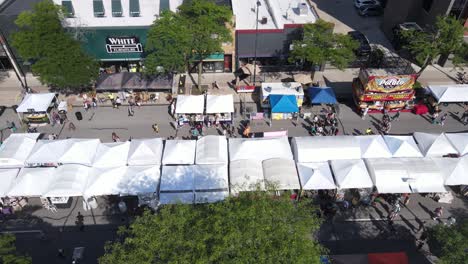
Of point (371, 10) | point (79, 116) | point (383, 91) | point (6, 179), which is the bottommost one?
point (79, 116)

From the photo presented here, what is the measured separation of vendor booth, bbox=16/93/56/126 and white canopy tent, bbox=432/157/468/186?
31.4 metres

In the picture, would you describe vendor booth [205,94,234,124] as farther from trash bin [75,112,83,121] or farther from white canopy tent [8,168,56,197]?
white canopy tent [8,168,56,197]

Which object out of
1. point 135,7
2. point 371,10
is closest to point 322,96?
point 135,7

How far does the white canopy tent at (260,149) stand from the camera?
1019 inches

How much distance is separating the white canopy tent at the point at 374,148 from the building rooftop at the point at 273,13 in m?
14.6

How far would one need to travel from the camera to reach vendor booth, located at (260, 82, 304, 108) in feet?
107

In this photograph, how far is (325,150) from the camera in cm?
2611

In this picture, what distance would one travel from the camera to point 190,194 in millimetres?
23688

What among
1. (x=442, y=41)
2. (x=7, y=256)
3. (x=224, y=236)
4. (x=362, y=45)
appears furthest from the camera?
(x=362, y=45)

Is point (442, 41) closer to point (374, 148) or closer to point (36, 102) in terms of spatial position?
point (374, 148)

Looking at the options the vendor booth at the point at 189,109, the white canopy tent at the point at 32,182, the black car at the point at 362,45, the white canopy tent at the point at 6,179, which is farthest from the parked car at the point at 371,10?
the white canopy tent at the point at 6,179

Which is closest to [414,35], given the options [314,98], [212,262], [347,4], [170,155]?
[314,98]

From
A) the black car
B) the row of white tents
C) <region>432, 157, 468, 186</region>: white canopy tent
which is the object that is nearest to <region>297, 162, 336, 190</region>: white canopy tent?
the row of white tents

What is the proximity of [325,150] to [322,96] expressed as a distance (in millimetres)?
7975
